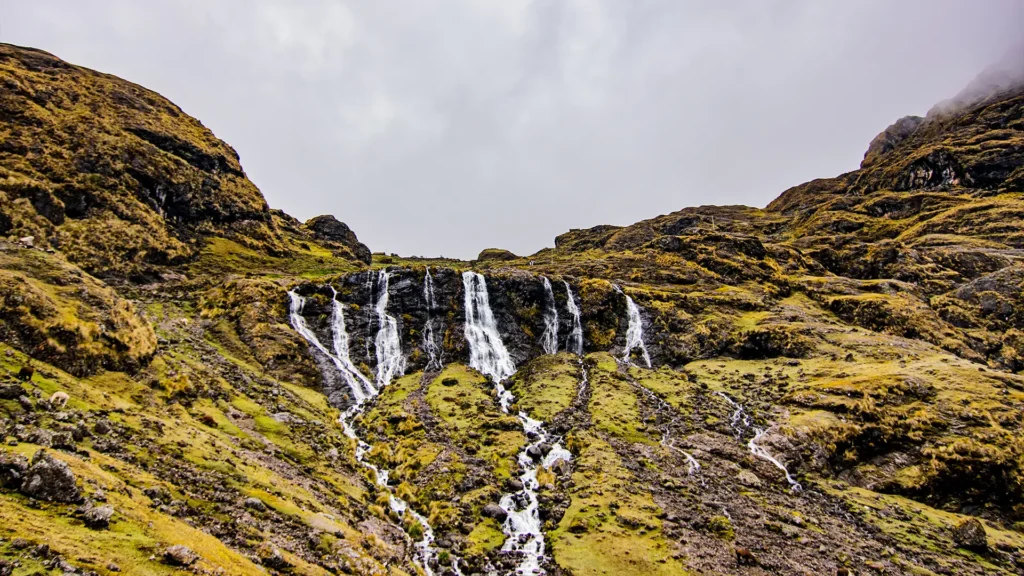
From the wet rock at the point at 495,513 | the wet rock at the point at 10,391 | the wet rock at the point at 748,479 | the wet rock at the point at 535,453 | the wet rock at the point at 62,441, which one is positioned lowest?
the wet rock at the point at 748,479

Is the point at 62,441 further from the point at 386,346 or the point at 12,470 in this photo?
the point at 386,346

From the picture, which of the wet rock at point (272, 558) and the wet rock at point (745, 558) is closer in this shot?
the wet rock at point (272, 558)

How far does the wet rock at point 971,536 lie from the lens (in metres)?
31.0

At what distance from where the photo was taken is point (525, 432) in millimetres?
49500

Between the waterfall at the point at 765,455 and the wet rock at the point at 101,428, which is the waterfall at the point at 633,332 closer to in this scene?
the waterfall at the point at 765,455

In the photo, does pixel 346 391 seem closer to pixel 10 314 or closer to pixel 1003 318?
pixel 10 314

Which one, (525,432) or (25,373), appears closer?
(25,373)

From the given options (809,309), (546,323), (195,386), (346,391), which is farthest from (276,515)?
(809,309)

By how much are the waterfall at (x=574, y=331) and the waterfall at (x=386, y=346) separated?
27714mm

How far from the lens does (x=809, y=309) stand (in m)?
86.1

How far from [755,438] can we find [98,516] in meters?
49.6

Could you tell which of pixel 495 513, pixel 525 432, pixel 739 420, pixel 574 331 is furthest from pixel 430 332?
pixel 739 420

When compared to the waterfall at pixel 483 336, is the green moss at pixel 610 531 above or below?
below

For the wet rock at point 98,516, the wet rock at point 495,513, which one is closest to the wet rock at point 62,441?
the wet rock at point 98,516
